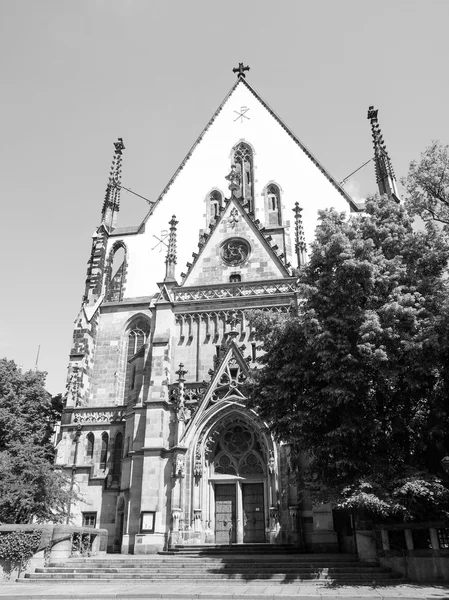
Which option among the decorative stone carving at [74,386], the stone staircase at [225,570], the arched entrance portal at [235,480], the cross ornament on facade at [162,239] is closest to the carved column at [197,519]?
the arched entrance portal at [235,480]

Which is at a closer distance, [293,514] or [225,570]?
[225,570]

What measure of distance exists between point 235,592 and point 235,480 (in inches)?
429

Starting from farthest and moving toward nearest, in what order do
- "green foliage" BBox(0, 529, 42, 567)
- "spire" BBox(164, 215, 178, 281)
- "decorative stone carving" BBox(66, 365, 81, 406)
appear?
"spire" BBox(164, 215, 178, 281) → "decorative stone carving" BBox(66, 365, 81, 406) → "green foliage" BBox(0, 529, 42, 567)

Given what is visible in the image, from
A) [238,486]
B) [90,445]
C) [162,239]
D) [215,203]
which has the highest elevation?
[215,203]

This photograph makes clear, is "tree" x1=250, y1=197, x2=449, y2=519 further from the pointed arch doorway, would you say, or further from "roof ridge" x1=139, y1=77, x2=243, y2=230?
"roof ridge" x1=139, y1=77, x2=243, y2=230

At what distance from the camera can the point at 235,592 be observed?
473 inches

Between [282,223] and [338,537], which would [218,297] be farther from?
[338,537]

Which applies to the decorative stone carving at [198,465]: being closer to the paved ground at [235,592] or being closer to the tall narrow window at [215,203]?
the paved ground at [235,592]

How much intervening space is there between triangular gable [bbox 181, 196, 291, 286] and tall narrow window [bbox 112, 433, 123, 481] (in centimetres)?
→ 892

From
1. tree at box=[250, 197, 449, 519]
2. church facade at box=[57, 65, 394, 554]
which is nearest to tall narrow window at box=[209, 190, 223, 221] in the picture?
church facade at box=[57, 65, 394, 554]

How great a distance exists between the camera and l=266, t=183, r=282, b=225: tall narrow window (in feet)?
105

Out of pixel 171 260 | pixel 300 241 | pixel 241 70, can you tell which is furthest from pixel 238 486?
pixel 241 70

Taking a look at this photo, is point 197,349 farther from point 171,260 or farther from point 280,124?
point 280,124

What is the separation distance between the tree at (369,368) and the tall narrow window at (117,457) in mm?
12020
